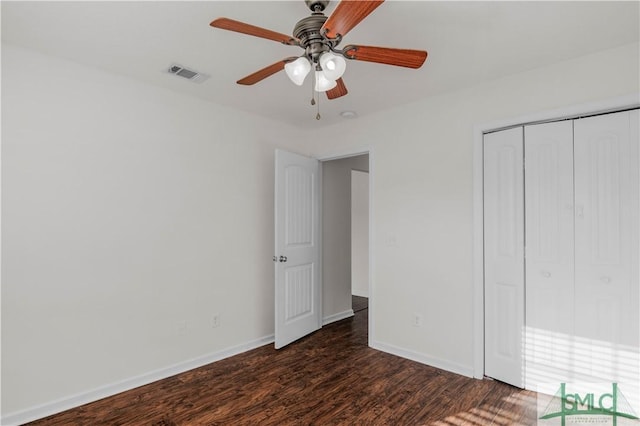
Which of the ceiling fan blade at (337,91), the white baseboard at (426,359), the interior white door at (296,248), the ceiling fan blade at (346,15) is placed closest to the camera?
the ceiling fan blade at (346,15)

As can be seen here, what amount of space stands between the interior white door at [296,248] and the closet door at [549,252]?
2.19m

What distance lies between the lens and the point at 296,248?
12.9ft

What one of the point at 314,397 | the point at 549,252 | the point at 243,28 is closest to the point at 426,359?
the point at 314,397

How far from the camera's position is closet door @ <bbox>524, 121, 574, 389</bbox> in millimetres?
2605

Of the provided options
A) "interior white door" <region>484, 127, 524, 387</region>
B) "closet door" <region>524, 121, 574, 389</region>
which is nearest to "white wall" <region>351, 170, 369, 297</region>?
"interior white door" <region>484, 127, 524, 387</region>

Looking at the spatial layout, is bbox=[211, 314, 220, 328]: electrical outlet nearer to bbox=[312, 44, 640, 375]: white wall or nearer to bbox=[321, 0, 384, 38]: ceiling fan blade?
bbox=[312, 44, 640, 375]: white wall

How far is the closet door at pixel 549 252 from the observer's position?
2605 millimetres

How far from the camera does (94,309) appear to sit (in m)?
2.67

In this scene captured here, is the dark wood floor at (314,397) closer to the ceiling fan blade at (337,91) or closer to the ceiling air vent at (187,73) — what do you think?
the ceiling fan blade at (337,91)

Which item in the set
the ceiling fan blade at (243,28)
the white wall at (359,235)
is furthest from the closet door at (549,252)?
the white wall at (359,235)

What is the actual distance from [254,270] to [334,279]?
50.0 inches

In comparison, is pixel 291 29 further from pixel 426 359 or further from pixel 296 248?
pixel 426 359
